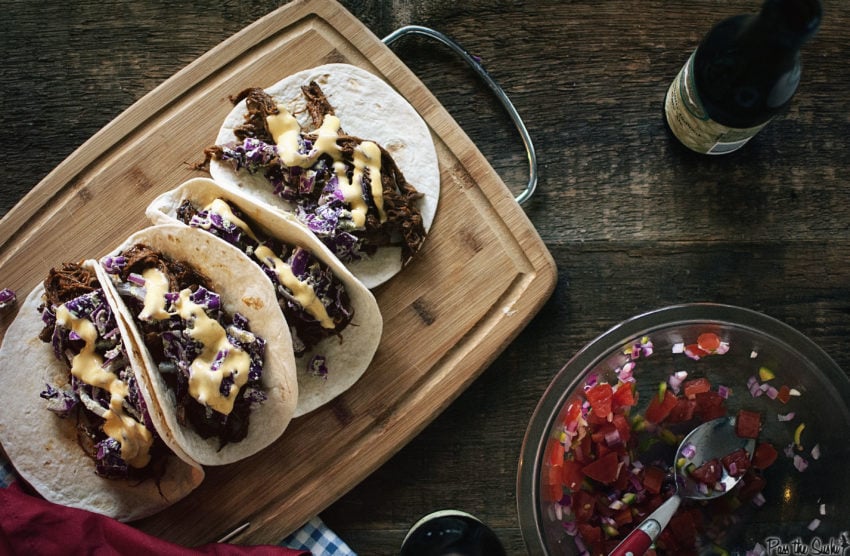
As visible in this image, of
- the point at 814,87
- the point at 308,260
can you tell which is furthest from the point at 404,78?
the point at 814,87

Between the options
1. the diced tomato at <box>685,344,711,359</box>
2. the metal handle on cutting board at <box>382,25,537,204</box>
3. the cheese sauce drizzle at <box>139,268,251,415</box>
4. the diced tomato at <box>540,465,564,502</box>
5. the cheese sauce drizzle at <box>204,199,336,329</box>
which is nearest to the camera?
the cheese sauce drizzle at <box>139,268,251,415</box>

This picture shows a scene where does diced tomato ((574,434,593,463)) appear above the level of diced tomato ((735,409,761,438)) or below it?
above

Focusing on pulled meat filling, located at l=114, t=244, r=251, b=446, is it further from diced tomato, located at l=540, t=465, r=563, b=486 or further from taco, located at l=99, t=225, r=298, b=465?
diced tomato, located at l=540, t=465, r=563, b=486

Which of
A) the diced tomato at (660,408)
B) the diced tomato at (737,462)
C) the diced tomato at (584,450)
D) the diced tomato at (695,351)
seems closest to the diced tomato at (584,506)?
the diced tomato at (584,450)

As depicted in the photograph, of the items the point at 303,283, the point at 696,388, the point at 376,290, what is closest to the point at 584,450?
the point at 696,388

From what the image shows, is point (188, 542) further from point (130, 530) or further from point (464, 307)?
point (464, 307)

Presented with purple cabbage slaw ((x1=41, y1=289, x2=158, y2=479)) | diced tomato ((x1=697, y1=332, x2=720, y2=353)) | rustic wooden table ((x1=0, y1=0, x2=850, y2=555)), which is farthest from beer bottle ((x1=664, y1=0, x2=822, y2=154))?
purple cabbage slaw ((x1=41, y1=289, x2=158, y2=479))
